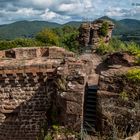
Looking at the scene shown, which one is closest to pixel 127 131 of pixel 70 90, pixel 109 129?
pixel 109 129

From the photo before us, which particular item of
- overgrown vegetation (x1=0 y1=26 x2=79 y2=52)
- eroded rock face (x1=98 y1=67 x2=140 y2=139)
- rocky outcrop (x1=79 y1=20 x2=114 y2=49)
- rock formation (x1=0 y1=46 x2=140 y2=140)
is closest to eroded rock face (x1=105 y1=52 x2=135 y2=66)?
rock formation (x1=0 y1=46 x2=140 y2=140)

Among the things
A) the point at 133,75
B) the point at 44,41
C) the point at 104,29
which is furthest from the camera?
the point at 44,41

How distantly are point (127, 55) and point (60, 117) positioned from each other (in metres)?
4.37

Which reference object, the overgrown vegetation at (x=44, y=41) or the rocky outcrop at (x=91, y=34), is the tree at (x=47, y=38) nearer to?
the overgrown vegetation at (x=44, y=41)

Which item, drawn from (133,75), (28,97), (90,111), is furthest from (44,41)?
(133,75)

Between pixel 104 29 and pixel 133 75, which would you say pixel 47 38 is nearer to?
pixel 104 29

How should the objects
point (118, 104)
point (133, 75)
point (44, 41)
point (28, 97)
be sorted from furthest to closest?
point (44, 41) → point (28, 97) → point (133, 75) → point (118, 104)

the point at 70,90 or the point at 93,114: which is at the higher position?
the point at 70,90

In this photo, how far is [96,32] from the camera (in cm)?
4225

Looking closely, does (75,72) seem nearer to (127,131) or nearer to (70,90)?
(70,90)

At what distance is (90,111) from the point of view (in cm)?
1562

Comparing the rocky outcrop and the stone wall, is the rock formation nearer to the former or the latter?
the stone wall

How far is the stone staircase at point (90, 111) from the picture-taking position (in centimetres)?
1486

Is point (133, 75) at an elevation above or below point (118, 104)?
above
